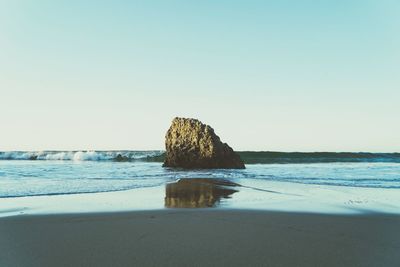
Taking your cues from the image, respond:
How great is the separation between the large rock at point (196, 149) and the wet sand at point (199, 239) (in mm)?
19029

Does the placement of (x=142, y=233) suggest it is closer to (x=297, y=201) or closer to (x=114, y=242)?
(x=114, y=242)

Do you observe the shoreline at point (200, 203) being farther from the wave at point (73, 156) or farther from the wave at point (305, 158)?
the wave at point (73, 156)

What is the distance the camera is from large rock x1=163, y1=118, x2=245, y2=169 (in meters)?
25.3

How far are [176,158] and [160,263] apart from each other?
23093 mm

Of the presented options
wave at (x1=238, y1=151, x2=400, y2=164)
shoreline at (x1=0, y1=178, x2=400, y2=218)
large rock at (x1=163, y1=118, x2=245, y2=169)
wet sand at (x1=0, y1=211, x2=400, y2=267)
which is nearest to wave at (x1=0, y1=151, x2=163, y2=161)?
wave at (x1=238, y1=151, x2=400, y2=164)

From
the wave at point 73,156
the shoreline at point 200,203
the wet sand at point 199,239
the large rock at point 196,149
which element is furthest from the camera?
the wave at point 73,156

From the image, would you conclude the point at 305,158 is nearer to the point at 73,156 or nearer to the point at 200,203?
the point at 73,156

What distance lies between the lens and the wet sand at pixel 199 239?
3604mm

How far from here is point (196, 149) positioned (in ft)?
85.2

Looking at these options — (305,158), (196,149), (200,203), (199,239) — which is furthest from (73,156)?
(199,239)

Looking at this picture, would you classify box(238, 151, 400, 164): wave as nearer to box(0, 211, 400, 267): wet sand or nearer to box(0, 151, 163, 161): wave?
box(0, 151, 163, 161): wave

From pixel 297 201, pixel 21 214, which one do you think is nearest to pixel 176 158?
pixel 297 201

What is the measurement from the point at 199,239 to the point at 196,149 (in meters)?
21.6

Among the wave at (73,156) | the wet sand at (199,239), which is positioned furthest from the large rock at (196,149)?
the wave at (73,156)
